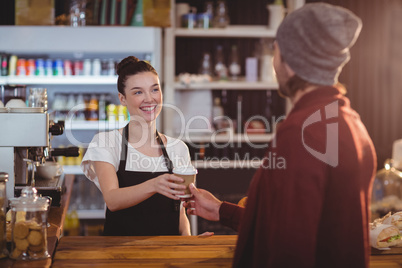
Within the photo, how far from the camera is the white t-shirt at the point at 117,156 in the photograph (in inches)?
89.7

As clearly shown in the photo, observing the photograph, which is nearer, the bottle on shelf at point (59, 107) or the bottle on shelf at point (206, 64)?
the bottle on shelf at point (59, 107)

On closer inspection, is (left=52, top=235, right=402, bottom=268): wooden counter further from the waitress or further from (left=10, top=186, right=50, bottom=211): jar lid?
the waitress

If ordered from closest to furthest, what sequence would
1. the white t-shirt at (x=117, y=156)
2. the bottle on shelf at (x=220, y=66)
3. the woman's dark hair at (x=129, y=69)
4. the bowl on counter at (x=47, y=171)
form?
the white t-shirt at (x=117, y=156) → the woman's dark hair at (x=129, y=69) → the bowl on counter at (x=47, y=171) → the bottle on shelf at (x=220, y=66)

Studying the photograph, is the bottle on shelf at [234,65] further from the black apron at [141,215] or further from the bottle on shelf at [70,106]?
the black apron at [141,215]

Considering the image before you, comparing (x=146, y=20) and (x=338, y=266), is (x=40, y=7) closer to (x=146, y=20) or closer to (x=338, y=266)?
(x=146, y=20)

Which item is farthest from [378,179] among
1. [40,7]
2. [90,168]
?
[40,7]

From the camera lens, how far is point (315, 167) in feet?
3.95

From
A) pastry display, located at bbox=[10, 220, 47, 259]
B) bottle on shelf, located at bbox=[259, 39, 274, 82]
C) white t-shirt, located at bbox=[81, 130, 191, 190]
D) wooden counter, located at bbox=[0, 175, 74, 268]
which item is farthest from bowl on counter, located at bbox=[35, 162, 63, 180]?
bottle on shelf, located at bbox=[259, 39, 274, 82]

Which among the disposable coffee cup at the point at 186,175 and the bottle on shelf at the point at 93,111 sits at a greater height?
the bottle on shelf at the point at 93,111

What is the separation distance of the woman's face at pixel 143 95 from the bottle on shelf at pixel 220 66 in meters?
A: 2.47

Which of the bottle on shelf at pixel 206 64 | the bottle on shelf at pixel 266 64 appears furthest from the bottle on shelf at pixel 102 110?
the bottle on shelf at pixel 266 64

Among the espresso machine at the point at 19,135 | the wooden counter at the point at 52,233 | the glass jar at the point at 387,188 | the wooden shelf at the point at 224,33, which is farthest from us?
the wooden shelf at the point at 224,33

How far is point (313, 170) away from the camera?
120cm

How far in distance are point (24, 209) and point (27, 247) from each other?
0.38 feet
